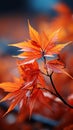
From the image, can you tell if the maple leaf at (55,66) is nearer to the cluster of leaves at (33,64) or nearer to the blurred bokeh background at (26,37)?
the cluster of leaves at (33,64)

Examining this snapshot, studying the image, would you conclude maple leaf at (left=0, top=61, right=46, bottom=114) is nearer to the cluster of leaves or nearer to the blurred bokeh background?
the cluster of leaves

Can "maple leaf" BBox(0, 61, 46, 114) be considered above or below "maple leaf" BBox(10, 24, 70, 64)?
below

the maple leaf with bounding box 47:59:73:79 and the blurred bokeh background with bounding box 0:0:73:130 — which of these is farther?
the blurred bokeh background with bounding box 0:0:73:130

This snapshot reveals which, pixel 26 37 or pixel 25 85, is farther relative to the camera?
pixel 26 37

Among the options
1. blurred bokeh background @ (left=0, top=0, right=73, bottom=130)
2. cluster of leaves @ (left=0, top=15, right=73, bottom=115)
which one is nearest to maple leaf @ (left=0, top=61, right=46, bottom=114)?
cluster of leaves @ (left=0, top=15, right=73, bottom=115)

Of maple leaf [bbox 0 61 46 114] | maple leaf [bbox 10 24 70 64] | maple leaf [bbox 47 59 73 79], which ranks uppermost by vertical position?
maple leaf [bbox 10 24 70 64]

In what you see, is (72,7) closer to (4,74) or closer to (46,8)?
(46,8)

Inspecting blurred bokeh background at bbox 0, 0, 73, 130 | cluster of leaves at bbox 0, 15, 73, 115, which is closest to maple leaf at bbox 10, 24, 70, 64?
cluster of leaves at bbox 0, 15, 73, 115

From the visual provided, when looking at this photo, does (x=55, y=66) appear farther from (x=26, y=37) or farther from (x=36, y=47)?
(x=26, y=37)

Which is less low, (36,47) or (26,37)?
(26,37)

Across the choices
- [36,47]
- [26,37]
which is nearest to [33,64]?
[36,47]
